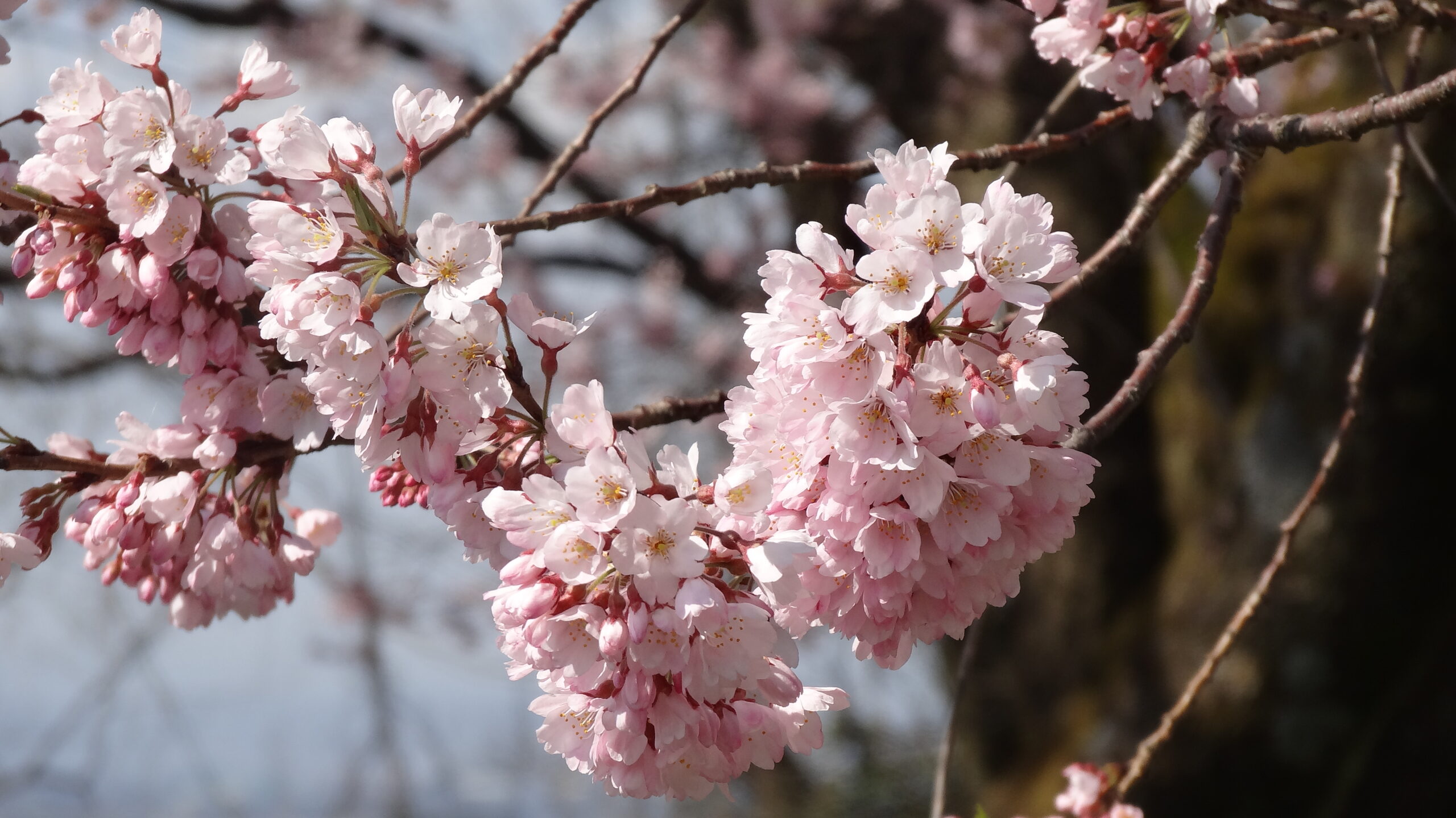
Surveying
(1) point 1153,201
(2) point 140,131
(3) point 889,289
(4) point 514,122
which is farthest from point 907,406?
(4) point 514,122

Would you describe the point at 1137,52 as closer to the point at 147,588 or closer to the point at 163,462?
the point at 163,462

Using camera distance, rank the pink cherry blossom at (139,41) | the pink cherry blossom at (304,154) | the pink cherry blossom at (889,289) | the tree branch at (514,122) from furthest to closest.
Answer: the tree branch at (514,122)
the pink cherry blossom at (139,41)
the pink cherry blossom at (304,154)
the pink cherry blossom at (889,289)

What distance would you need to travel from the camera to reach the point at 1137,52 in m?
1.16

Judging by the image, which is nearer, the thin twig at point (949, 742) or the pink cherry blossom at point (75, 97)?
the pink cherry blossom at point (75, 97)

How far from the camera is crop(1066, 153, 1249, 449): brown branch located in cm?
90

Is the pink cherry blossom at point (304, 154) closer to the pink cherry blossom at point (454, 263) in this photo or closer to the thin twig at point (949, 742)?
the pink cherry blossom at point (454, 263)

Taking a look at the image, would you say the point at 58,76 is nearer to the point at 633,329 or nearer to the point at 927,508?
the point at 927,508

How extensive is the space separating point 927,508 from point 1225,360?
3268 mm

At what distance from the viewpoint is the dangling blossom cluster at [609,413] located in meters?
0.71

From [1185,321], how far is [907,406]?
45 centimetres

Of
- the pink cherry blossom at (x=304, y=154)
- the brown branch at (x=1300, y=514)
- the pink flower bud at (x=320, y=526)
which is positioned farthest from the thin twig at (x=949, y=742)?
the pink cherry blossom at (x=304, y=154)

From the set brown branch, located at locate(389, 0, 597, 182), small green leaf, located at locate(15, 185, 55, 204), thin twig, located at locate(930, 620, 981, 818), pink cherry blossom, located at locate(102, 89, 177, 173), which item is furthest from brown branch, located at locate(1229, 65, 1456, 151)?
small green leaf, located at locate(15, 185, 55, 204)

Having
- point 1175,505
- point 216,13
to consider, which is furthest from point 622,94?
point 216,13

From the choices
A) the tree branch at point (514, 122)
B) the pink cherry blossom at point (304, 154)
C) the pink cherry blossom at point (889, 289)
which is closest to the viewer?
the pink cherry blossom at point (889, 289)
